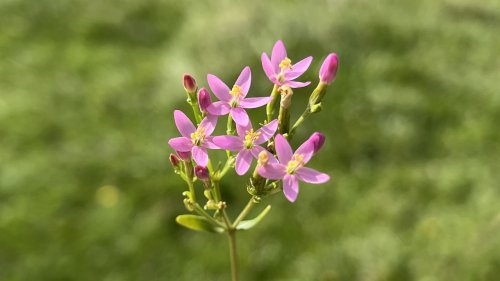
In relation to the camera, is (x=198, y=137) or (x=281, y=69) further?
(x=281, y=69)

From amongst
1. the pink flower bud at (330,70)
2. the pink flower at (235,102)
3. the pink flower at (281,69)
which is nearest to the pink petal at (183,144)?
the pink flower at (235,102)

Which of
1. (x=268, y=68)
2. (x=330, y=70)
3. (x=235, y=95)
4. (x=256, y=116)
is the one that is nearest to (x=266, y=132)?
(x=235, y=95)

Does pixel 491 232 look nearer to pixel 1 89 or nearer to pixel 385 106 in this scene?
pixel 385 106

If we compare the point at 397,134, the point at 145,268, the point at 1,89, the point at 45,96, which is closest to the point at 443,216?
the point at 397,134

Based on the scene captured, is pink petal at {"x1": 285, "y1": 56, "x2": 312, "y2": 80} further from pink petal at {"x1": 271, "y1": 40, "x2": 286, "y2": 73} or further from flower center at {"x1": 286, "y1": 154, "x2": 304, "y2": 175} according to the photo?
flower center at {"x1": 286, "y1": 154, "x2": 304, "y2": 175}

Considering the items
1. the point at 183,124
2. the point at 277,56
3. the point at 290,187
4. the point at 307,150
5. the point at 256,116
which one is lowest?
the point at 290,187

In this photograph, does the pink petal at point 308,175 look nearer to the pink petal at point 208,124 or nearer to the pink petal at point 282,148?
the pink petal at point 282,148

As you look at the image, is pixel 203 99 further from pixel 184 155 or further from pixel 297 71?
pixel 297 71
